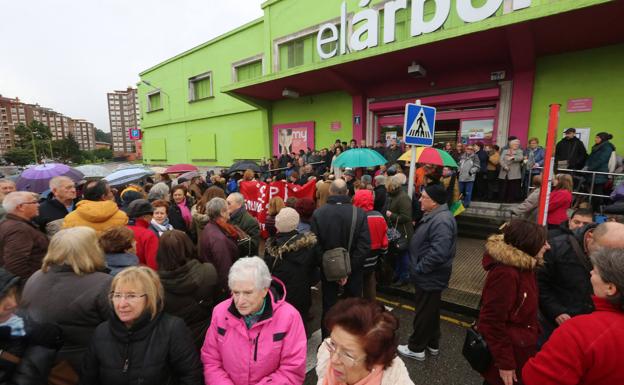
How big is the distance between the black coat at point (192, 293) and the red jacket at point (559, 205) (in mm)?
4987

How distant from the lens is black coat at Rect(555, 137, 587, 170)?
6.51m

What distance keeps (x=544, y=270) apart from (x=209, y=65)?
19.0 meters

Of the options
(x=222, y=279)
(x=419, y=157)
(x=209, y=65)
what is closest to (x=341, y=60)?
(x=419, y=157)

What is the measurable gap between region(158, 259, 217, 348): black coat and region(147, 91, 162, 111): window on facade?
23386 mm

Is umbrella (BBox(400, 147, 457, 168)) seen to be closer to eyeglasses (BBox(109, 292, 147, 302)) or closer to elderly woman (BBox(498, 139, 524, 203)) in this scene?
elderly woman (BBox(498, 139, 524, 203))

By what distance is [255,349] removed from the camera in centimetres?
191

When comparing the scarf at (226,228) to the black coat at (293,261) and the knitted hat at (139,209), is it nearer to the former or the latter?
the black coat at (293,261)

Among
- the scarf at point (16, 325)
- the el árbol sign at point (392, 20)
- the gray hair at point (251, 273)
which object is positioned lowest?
the scarf at point (16, 325)

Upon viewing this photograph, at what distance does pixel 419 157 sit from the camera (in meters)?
5.77

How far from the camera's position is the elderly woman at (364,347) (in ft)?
4.54

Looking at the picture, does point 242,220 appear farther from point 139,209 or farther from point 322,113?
point 322,113

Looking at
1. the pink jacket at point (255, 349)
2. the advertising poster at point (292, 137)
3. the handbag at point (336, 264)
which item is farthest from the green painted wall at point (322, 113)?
the pink jacket at point (255, 349)

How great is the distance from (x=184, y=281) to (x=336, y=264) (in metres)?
1.54

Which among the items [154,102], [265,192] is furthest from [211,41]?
[265,192]
